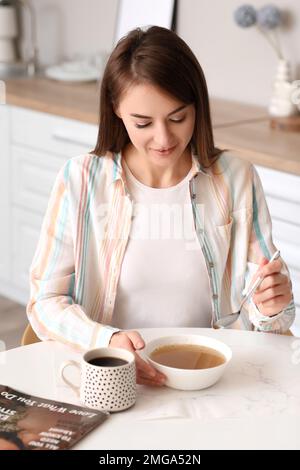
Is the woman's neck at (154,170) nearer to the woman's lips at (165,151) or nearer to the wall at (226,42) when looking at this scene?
the woman's lips at (165,151)

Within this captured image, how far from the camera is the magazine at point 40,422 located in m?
1.20

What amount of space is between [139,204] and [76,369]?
436mm

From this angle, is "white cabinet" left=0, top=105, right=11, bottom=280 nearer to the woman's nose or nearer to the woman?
the woman

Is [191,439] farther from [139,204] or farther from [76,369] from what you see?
[139,204]

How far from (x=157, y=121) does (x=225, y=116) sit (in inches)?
61.8

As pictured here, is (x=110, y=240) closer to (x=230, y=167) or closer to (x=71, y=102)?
(x=230, y=167)

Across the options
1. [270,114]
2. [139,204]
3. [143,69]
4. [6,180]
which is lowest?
[6,180]

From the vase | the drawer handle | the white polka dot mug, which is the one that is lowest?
the drawer handle

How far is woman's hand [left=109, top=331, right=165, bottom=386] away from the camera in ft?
4.46

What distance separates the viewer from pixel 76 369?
143 centimetres

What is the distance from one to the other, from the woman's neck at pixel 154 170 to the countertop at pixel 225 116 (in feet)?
1.83

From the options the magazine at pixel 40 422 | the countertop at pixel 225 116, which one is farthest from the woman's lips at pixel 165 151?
the countertop at pixel 225 116

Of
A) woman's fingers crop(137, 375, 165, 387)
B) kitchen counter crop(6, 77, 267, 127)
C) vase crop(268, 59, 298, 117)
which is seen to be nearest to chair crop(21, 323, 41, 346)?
woman's fingers crop(137, 375, 165, 387)

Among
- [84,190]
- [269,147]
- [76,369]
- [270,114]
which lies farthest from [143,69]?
[270,114]
